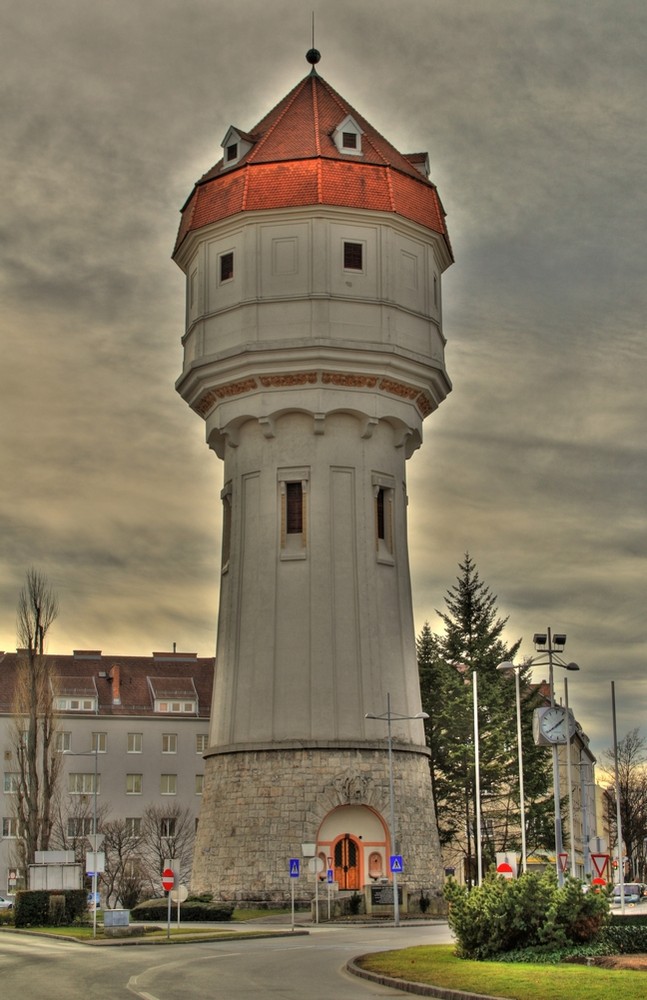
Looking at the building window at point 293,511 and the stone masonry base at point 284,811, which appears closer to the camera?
the stone masonry base at point 284,811

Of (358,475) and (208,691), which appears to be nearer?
(358,475)

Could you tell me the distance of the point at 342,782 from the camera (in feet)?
167

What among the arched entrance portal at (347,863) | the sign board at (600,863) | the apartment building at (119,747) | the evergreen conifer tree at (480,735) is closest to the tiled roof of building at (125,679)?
the apartment building at (119,747)

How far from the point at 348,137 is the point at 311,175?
8.35 feet

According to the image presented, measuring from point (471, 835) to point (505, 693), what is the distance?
7062mm

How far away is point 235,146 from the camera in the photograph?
57500 mm

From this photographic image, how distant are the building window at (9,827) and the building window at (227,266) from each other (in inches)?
1623

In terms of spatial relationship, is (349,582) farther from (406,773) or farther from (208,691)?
(208,691)

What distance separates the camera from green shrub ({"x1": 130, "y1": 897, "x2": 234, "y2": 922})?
152 feet

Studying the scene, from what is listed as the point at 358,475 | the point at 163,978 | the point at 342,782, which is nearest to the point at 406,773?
the point at 342,782

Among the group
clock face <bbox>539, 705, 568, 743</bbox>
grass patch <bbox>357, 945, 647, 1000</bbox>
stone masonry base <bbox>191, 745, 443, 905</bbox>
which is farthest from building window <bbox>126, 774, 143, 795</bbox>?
grass patch <bbox>357, 945, 647, 1000</bbox>

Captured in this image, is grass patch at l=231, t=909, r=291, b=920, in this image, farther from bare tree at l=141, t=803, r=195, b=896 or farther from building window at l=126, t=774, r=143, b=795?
building window at l=126, t=774, r=143, b=795

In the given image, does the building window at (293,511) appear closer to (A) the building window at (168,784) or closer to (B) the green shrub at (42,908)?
(B) the green shrub at (42,908)

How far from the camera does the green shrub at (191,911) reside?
46.3m
